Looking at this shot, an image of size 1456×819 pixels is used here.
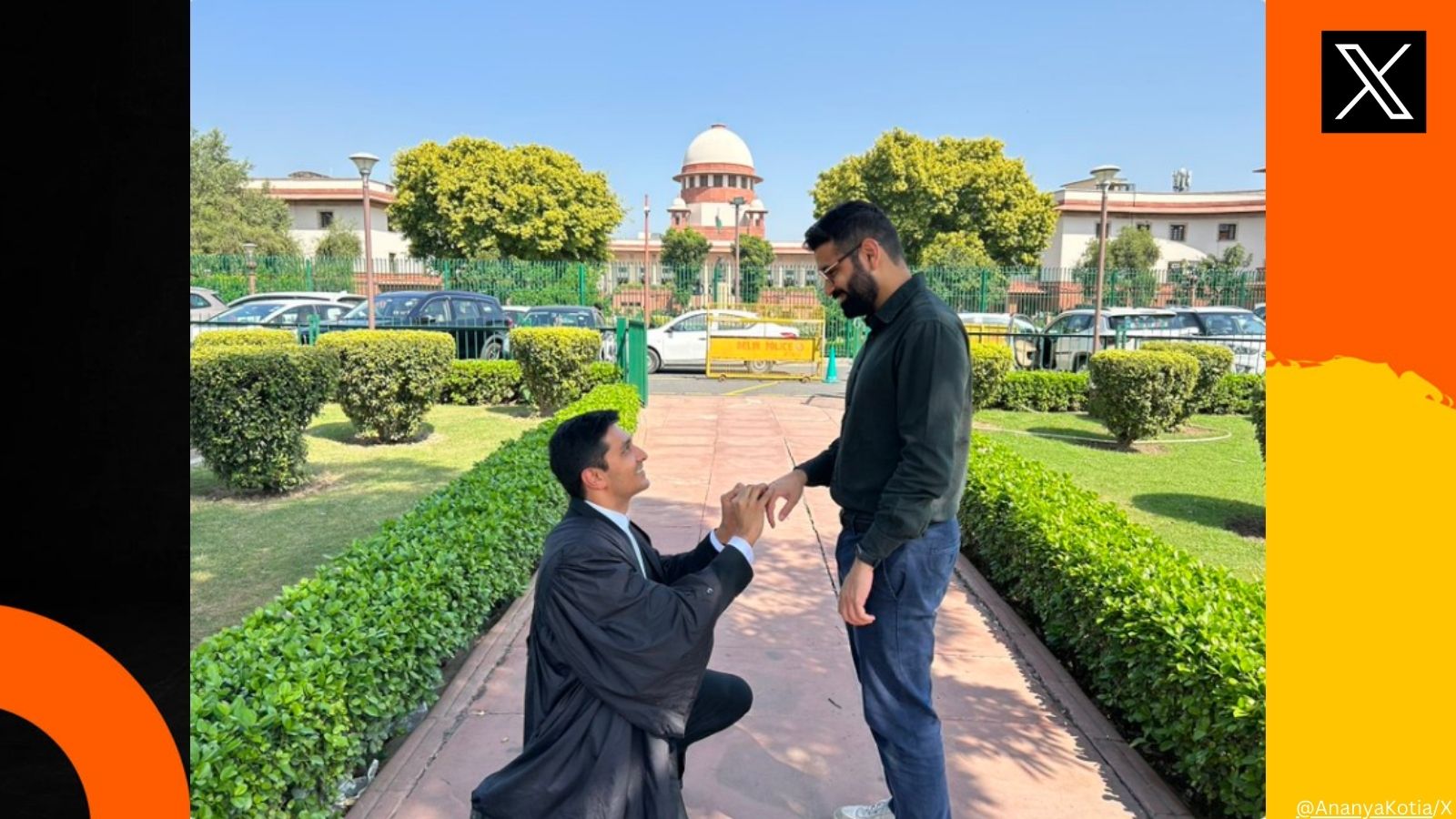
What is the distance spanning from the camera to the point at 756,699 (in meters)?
3.41

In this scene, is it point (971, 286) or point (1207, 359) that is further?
point (971, 286)

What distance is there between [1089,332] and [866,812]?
15.2 meters

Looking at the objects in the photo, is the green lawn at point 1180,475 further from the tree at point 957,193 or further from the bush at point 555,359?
the tree at point 957,193

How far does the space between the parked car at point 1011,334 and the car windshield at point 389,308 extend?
10.0 meters

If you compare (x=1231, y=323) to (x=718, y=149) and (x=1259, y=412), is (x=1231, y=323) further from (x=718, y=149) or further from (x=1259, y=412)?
(x=718, y=149)

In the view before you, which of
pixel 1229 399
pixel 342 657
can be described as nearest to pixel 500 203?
pixel 1229 399

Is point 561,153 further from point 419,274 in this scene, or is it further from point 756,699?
point 756,699

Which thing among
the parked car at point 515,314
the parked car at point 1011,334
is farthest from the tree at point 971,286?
the parked car at point 515,314

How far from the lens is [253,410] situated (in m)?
6.47

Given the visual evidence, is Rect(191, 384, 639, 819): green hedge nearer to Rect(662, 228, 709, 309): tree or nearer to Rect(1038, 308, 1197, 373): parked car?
Rect(1038, 308, 1197, 373): parked car

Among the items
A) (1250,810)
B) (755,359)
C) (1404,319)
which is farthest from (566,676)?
(755,359)

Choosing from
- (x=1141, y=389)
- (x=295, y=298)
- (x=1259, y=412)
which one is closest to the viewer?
(x=1259, y=412)

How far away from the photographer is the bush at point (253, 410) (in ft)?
20.9
